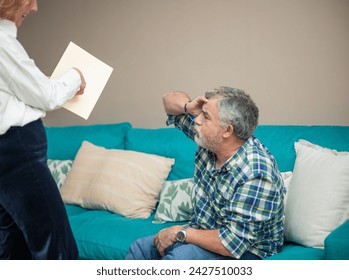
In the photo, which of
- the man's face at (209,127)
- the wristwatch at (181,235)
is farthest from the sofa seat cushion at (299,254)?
the man's face at (209,127)

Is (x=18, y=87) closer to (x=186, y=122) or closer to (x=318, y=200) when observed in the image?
(x=186, y=122)

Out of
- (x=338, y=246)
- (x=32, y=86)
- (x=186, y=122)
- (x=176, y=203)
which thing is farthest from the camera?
(x=176, y=203)

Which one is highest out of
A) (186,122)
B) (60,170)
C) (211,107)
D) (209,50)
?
(209,50)

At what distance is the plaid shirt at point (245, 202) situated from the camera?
160 centimetres

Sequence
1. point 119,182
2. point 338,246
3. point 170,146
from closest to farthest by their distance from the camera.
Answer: point 338,246
point 119,182
point 170,146

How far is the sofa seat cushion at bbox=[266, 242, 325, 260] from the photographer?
65.4 inches

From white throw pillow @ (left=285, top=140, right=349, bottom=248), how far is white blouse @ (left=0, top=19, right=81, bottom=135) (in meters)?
1.02

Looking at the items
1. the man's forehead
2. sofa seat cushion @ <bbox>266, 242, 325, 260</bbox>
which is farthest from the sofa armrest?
the man's forehead

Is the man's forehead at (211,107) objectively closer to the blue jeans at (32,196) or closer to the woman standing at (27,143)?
the woman standing at (27,143)

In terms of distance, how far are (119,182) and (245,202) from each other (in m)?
1.08

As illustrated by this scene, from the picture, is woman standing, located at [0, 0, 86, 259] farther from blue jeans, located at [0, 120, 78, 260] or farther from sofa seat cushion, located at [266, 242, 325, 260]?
sofa seat cushion, located at [266, 242, 325, 260]

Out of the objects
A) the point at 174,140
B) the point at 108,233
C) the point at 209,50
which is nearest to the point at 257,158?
the point at 108,233

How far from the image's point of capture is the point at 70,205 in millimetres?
2699

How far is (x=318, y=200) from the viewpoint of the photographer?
185 centimetres
